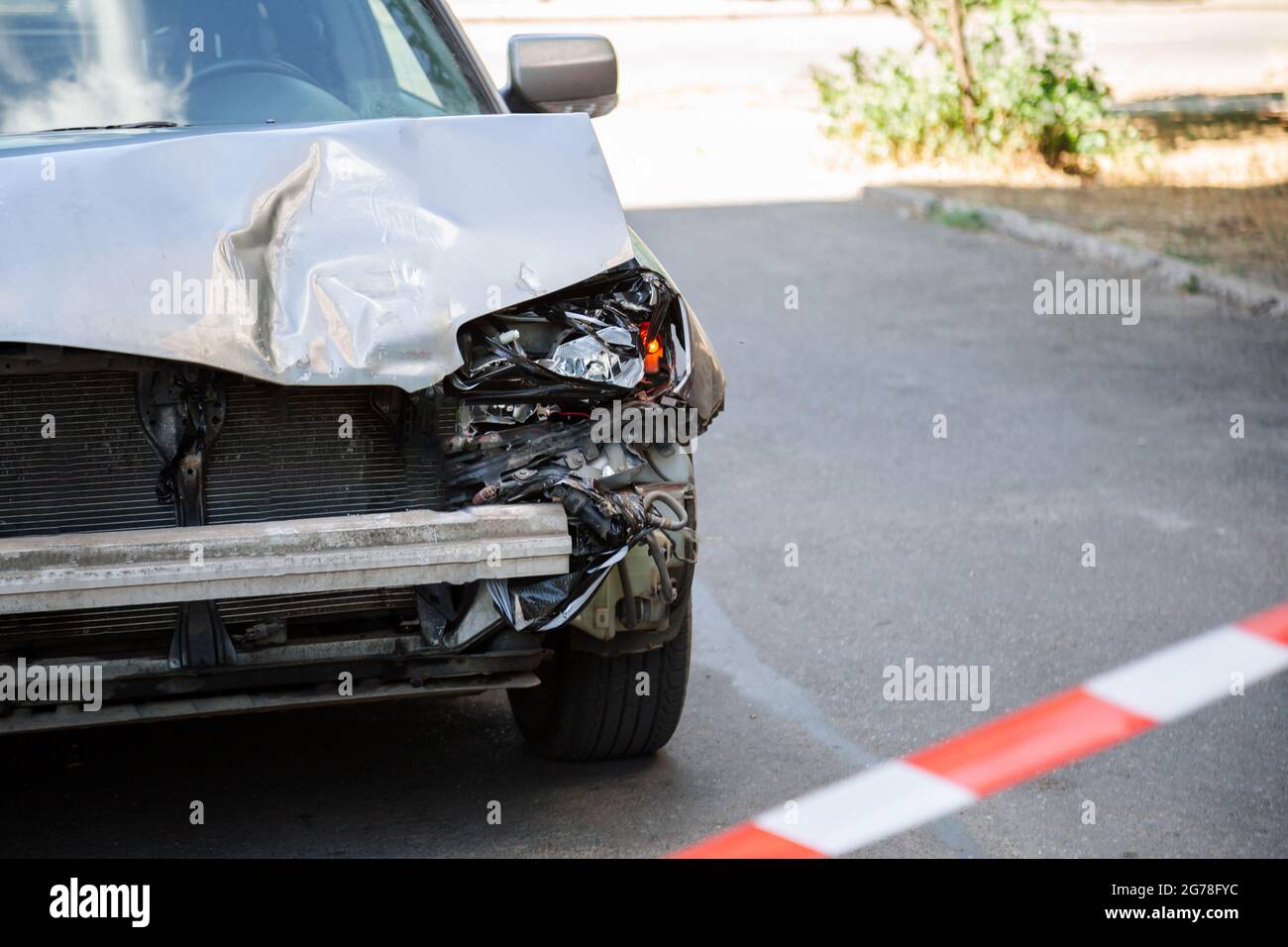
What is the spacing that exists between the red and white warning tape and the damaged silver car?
1.88ft

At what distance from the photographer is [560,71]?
5105 mm

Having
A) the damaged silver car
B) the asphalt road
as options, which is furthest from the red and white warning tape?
the damaged silver car

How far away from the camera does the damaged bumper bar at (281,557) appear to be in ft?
10.1

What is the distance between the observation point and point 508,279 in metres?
3.53

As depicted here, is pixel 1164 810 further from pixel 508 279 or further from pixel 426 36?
pixel 426 36

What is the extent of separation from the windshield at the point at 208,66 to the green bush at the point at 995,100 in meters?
9.44

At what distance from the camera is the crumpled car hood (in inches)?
130

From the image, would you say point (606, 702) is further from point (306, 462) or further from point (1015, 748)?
point (1015, 748)

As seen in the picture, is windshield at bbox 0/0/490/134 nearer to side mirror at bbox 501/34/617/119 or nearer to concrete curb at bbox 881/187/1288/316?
side mirror at bbox 501/34/617/119

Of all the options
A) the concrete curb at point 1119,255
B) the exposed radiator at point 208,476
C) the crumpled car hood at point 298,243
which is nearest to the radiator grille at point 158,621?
the exposed radiator at point 208,476

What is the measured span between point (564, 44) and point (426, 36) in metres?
0.48

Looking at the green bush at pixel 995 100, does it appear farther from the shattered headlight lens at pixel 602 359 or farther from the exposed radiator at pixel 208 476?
the exposed radiator at pixel 208 476
